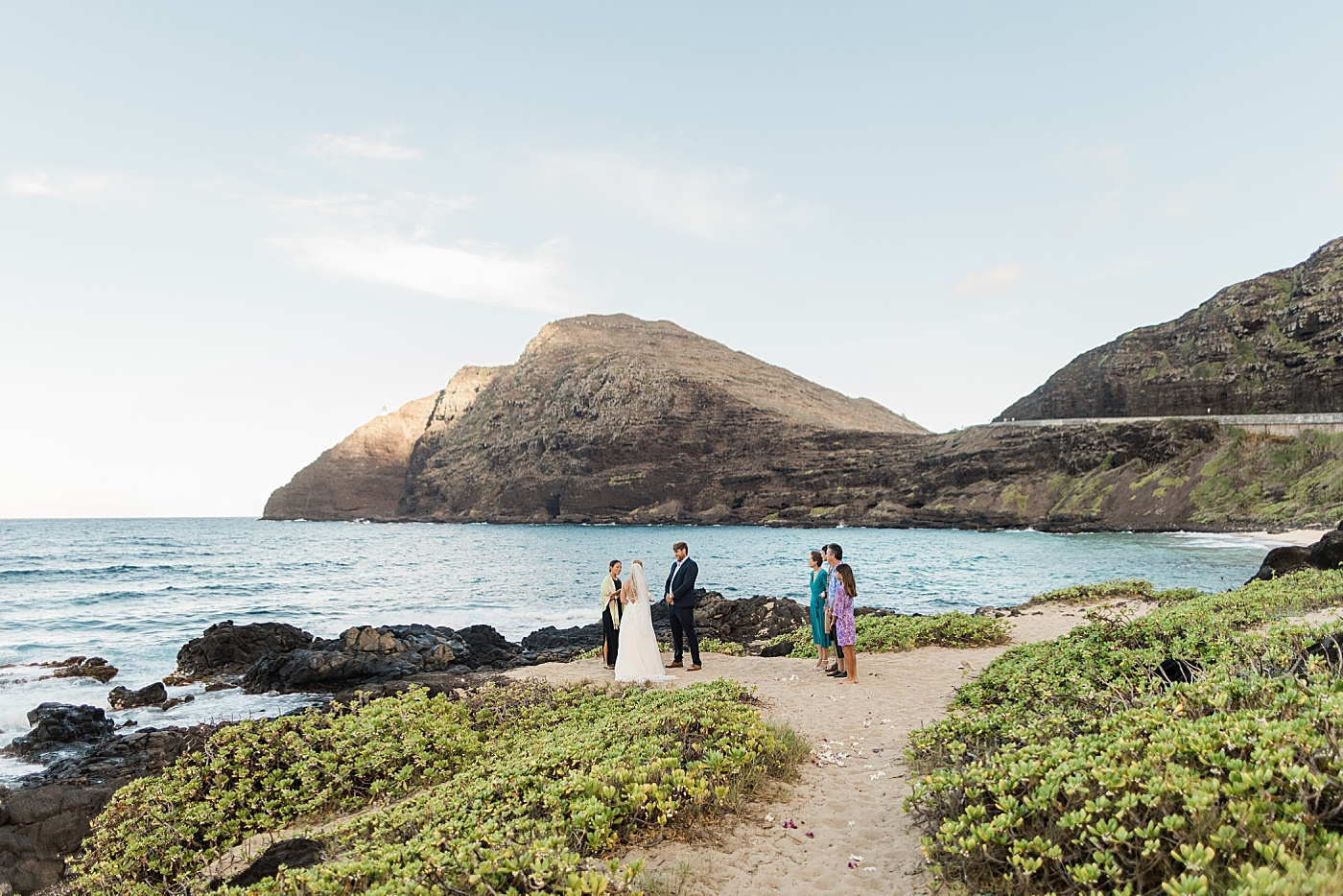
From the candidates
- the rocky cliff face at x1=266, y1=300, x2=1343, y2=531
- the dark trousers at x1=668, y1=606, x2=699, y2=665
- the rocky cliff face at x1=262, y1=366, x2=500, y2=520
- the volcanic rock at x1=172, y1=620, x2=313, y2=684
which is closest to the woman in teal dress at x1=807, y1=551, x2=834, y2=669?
the dark trousers at x1=668, y1=606, x2=699, y2=665

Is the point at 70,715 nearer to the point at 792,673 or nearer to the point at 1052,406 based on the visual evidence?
the point at 792,673

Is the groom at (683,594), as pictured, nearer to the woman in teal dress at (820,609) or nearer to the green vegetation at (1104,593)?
the woman in teal dress at (820,609)

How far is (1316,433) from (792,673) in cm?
7579

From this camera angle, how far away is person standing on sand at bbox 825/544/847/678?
11617mm

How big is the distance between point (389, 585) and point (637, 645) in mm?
28734

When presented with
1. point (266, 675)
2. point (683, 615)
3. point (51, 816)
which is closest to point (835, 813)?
point (683, 615)

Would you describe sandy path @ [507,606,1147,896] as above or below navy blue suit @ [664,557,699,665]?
below

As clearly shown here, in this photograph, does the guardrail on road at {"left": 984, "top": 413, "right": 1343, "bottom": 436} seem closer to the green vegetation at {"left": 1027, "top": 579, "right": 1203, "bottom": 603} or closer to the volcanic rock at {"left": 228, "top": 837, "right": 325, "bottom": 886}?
the green vegetation at {"left": 1027, "top": 579, "right": 1203, "bottom": 603}

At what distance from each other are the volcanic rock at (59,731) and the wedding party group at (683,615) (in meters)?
9.53

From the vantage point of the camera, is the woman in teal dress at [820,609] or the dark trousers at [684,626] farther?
the dark trousers at [684,626]

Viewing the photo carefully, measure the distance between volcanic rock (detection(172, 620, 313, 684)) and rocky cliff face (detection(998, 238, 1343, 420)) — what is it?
94083 millimetres

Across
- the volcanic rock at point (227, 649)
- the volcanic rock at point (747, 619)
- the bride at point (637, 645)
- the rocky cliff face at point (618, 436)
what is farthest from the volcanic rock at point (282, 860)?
the rocky cliff face at point (618, 436)

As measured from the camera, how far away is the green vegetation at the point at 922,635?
47.3ft

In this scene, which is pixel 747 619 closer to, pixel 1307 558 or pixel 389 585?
pixel 1307 558
